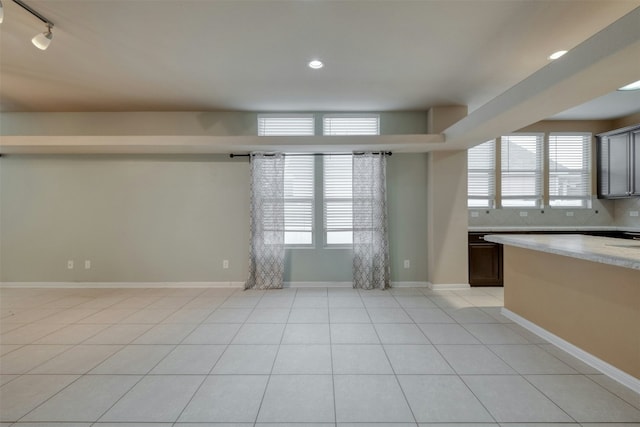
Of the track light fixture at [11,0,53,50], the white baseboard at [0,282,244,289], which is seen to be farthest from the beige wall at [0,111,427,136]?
the white baseboard at [0,282,244,289]

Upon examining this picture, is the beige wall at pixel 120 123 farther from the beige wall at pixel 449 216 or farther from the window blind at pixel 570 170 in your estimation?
the window blind at pixel 570 170

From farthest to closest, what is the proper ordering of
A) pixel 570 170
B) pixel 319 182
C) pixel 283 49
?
pixel 570 170, pixel 319 182, pixel 283 49

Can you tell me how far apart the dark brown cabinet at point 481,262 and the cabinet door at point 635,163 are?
91.0 inches

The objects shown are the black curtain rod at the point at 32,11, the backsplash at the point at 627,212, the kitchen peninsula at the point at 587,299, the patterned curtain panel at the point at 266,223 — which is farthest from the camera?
the backsplash at the point at 627,212

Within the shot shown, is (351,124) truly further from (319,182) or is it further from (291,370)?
(291,370)

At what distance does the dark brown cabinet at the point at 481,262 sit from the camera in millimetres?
4543

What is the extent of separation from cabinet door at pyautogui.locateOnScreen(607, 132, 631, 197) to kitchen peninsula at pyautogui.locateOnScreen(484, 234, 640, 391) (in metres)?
2.91

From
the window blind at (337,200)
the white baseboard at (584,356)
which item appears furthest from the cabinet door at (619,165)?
the window blind at (337,200)

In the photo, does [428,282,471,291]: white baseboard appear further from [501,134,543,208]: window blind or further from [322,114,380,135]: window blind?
[322,114,380,135]: window blind

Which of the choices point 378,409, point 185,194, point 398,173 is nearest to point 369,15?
point 398,173

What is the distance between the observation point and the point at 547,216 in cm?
513

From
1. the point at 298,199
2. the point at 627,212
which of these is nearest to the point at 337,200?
the point at 298,199

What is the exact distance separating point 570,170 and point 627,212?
1.15 metres

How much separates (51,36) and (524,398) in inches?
186
